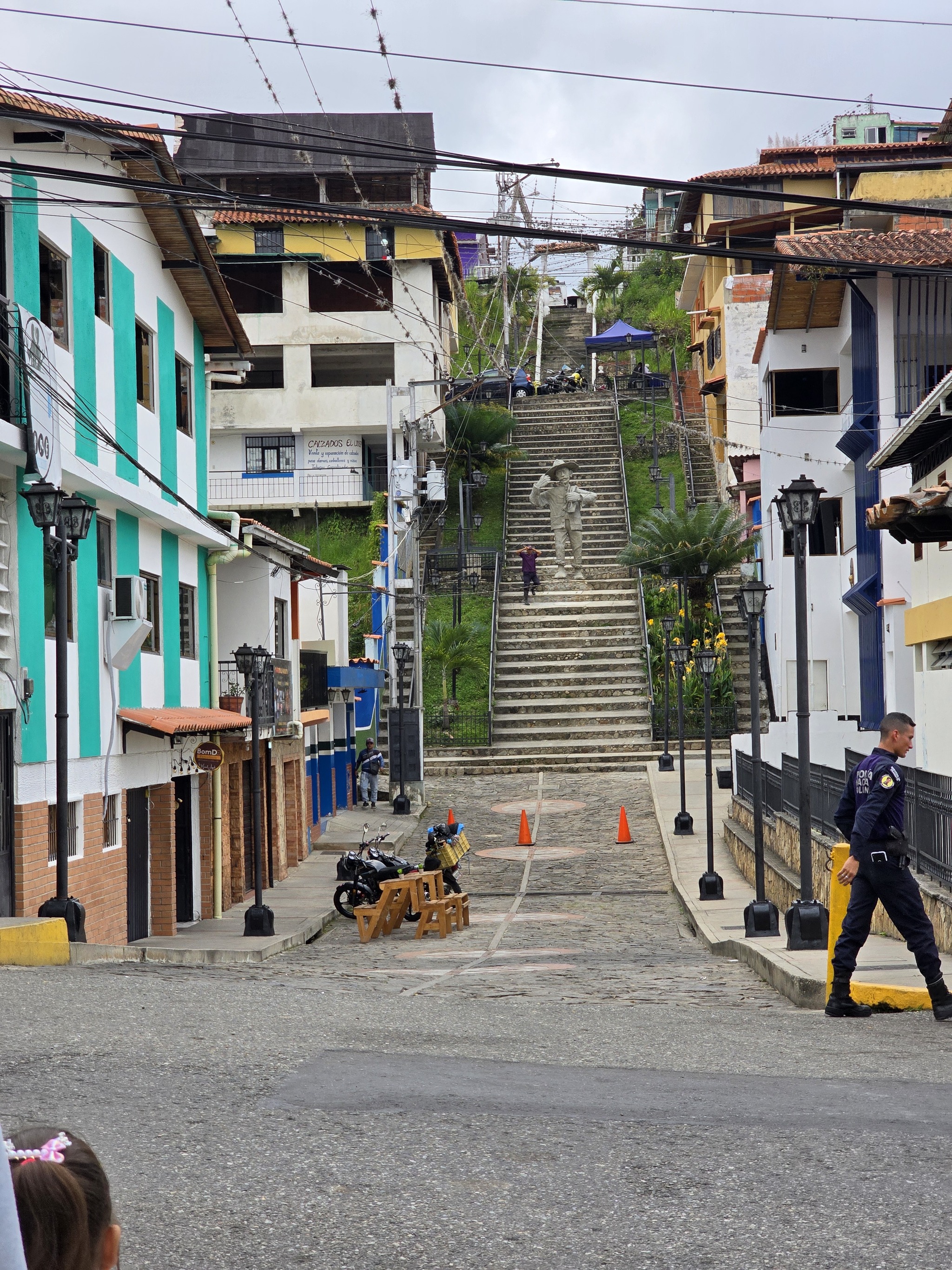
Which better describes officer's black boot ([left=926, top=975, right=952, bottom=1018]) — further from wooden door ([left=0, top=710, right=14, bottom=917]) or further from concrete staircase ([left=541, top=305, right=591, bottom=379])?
concrete staircase ([left=541, top=305, right=591, bottom=379])

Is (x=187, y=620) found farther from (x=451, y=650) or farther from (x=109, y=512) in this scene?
(x=451, y=650)

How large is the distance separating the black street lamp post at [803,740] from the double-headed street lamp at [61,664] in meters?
6.46

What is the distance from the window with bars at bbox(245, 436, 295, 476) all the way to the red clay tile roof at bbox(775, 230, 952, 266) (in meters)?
22.2

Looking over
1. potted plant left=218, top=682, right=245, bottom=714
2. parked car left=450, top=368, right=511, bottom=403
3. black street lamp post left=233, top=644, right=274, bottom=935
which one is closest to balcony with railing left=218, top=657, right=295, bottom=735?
potted plant left=218, top=682, right=245, bottom=714

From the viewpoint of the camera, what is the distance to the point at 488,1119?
21.1 ft

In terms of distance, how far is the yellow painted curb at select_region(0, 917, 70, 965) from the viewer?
39.3 feet

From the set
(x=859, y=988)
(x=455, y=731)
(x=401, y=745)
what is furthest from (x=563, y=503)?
(x=859, y=988)

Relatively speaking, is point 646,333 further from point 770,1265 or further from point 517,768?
point 770,1265

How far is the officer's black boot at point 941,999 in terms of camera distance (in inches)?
359

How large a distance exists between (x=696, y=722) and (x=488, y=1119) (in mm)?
29081

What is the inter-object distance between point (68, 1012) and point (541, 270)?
8043 centimetres

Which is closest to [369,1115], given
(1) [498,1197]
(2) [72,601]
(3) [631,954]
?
(1) [498,1197]

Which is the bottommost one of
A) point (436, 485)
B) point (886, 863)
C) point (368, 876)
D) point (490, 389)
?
point (368, 876)

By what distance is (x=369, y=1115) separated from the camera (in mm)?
6500
